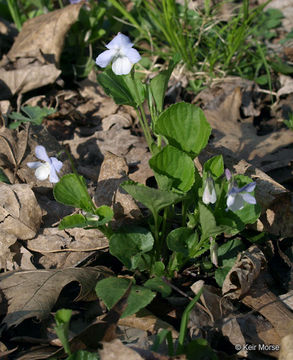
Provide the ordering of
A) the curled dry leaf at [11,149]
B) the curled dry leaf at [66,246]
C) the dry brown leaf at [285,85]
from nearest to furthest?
the curled dry leaf at [66,246]
the curled dry leaf at [11,149]
the dry brown leaf at [285,85]

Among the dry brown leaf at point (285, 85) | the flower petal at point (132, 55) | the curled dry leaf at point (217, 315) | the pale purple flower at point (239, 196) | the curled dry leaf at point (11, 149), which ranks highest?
the flower petal at point (132, 55)

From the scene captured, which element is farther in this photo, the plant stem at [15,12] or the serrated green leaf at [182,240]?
the plant stem at [15,12]

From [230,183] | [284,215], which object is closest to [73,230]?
[230,183]

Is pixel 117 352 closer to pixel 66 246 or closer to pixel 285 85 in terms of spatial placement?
pixel 66 246

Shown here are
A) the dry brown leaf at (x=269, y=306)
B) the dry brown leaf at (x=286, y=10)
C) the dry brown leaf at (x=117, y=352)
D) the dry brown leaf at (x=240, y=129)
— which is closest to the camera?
the dry brown leaf at (x=117, y=352)

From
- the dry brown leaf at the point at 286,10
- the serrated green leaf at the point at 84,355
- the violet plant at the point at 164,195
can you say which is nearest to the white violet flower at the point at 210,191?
the violet plant at the point at 164,195

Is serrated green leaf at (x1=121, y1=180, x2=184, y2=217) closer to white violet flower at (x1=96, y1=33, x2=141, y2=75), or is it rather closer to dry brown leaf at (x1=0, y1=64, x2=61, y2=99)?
white violet flower at (x1=96, y1=33, x2=141, y2=75)

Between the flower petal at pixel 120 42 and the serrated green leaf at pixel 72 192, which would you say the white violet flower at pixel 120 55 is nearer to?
the flower petal at pixel 120 42
